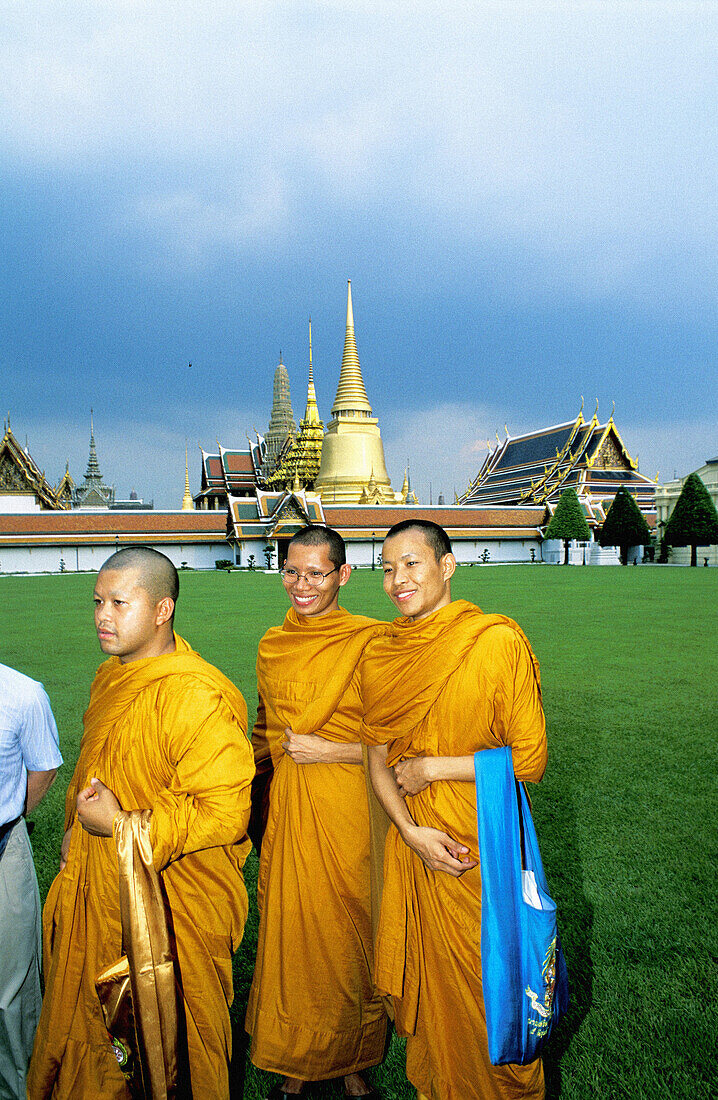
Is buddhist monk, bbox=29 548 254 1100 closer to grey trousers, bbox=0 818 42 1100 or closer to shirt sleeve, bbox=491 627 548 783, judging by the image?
grey trousers, bbox=0 818 42 1100

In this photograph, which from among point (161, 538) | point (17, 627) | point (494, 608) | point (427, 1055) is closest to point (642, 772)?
point (427, 1055)

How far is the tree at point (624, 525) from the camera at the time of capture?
125 ft

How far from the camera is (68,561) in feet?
129

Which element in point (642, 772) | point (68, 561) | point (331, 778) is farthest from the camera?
point (68, 561)

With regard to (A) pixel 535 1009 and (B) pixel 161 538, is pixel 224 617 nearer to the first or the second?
(A) pixel 535 1009

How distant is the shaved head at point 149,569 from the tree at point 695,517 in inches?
1483

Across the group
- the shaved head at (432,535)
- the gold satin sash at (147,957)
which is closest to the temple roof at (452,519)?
the shaved head at (432,535)

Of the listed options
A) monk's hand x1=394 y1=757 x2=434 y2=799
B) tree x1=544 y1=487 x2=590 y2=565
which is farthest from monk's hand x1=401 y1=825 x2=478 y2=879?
tree x1=544 y1=487 x2=590 y2=565

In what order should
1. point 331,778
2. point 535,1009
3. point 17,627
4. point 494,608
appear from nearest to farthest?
point 535,1009
point 331,778
point 17,627
point 494,608

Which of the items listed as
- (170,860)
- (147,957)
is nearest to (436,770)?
(170,860)

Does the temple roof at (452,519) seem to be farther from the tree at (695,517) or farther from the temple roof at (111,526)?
the tree at (695,517)

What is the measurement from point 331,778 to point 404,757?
439 mm

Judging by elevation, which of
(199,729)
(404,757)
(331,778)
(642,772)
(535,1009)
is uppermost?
(199,729)

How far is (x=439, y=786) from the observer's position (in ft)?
6.75
